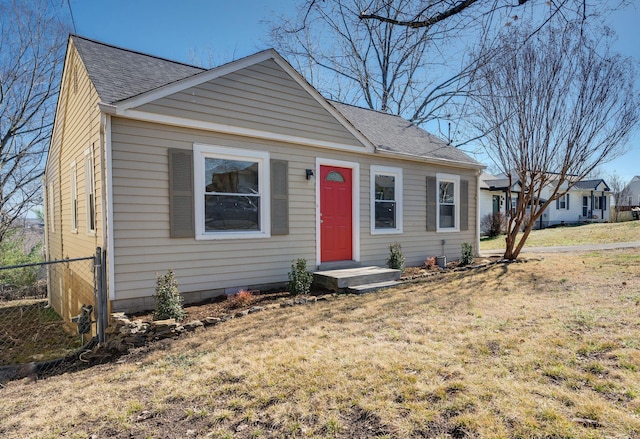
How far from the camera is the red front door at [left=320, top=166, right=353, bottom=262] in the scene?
7.44m

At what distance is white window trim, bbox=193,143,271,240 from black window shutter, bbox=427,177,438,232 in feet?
15.4

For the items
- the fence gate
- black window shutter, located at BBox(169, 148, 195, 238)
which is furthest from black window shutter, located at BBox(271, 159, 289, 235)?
the fence gate

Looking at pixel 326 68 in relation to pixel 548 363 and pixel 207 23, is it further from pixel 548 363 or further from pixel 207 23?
pixel 548 363

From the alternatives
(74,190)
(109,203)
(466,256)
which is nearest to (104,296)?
(109,203)

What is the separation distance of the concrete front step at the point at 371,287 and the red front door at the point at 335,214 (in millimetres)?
1218

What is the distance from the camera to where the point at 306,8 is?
5508 mm

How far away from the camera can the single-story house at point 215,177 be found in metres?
5.25

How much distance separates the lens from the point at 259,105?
639 cm

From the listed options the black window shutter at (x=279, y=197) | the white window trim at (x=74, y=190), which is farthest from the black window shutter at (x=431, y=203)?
the white window trim at (x=74, y=190)

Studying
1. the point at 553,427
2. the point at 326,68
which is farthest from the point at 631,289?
the point at 326,68

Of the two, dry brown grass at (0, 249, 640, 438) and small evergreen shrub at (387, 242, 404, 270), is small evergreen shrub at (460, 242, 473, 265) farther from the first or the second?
dry brown grass at (0, 249, 640, 438)

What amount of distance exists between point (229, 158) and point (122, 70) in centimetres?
248

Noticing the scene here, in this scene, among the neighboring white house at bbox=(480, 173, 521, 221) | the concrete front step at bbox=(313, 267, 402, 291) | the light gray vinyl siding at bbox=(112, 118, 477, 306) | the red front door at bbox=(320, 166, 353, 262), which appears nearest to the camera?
the light gray vinyl siding at bbox=(112, 118, 477, 306)

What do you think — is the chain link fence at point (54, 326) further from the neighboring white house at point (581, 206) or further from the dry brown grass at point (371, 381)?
the neighboring white house at point (581, 206)
